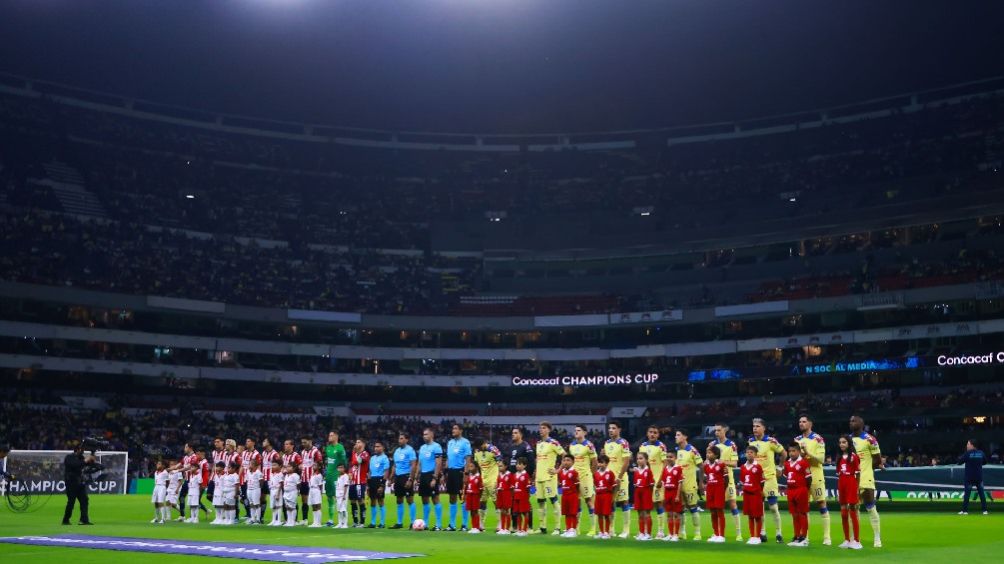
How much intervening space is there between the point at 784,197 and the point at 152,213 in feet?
173

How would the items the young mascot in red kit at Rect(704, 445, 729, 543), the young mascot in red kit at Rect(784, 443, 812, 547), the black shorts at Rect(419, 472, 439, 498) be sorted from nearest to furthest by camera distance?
the young mascot in red kit at Rect(784, 443, 812, 547), the young mascot in red kit at Rect(704, 445, 729, 543), the black shorts at Rect(419, 472, 439, 498)

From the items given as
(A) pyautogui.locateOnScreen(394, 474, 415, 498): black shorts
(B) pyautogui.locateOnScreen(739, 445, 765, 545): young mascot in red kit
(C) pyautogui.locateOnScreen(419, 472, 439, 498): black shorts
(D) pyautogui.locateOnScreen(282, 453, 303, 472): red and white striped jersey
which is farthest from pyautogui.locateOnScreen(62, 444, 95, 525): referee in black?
(B) pyautogui.locateOnScreen(739, 445, 765, 545): young mascot in red kit

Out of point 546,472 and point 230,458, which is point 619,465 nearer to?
point 546,472

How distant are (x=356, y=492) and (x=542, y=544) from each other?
27.7 feet

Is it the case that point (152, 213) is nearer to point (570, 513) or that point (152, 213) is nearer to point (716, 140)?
point (716, 140)

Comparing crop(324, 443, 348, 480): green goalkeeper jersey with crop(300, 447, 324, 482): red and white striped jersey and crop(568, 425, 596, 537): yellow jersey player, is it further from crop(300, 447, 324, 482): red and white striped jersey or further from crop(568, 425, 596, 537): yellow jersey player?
crop(568, 425, 596, 537): yellow jersey player

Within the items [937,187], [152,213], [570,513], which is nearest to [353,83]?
[152,213]

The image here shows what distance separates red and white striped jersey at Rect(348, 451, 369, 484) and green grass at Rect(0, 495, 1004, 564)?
190 cm

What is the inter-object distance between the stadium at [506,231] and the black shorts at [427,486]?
1252 inches

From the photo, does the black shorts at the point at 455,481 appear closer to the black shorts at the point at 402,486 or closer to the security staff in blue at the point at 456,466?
the security staff in blue at the point at 456,466

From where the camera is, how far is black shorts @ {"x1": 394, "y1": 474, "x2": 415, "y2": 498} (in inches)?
1056

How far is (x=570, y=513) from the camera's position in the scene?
23828 millimetres

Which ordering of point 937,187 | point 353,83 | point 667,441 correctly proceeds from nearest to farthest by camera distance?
point 667,441, point 937,187, point 353,83


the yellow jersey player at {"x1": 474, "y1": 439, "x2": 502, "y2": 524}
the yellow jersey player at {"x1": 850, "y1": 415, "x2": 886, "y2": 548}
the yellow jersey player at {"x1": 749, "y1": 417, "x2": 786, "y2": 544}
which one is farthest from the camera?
the yellow jersey player at {"x1": 474, "y1": 439, "x2": 502, "y2": 524}
